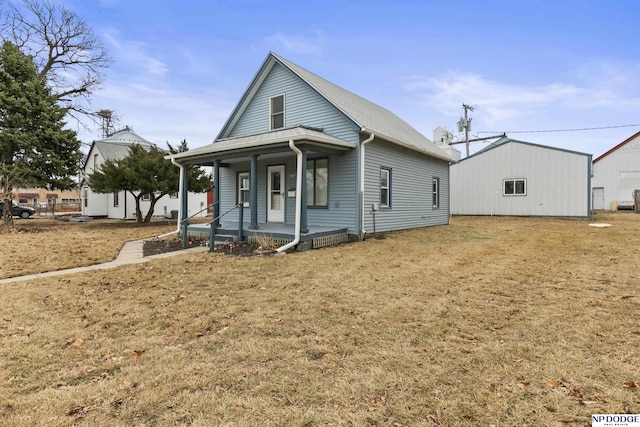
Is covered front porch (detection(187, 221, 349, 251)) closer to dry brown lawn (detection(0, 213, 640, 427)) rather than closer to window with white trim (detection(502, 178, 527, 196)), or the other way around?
dry brown lawn (detection(0, 213, 640, 427))

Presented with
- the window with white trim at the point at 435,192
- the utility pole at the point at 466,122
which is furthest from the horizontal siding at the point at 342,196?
the utility pole at the point at 466,122

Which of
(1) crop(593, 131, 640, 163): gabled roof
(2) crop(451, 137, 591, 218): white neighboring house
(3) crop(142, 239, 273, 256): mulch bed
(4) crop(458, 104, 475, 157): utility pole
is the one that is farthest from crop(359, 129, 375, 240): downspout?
(1) crop(593, 131, 640, 163): gabled roof

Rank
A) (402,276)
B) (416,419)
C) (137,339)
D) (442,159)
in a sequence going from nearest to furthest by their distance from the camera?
(416,419)
(137,339)
(402,276)
(442,159)

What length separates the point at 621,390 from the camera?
8.07 feet

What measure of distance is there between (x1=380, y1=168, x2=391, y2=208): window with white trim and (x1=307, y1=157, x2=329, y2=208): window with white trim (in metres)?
2.05

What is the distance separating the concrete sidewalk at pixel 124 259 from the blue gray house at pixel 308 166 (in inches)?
63.4

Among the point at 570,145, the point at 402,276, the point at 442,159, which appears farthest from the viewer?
the point at 570,145

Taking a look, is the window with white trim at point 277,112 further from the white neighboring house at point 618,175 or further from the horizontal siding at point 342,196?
the white neighboring house at point 618,175

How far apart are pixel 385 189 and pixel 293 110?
441 centimetres

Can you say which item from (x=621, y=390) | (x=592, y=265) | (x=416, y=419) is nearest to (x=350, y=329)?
(x=416, y=419)

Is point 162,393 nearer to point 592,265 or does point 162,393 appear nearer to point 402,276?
point 402,276

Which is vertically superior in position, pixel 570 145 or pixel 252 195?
pixel 570 145

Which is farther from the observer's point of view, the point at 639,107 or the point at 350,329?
the point at 639,107

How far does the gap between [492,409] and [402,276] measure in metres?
3.85
